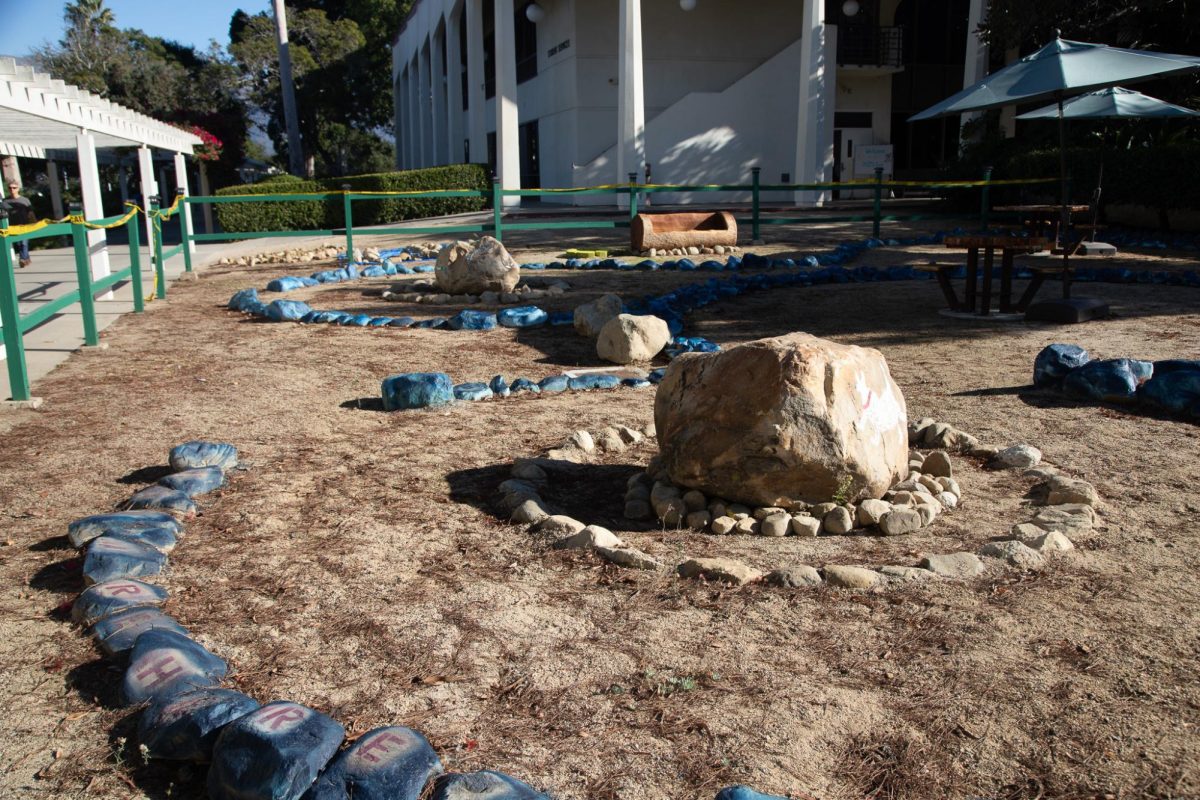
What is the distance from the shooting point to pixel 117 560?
12.2 feet

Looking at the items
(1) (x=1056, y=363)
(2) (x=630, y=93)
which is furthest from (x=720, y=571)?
(2) (x=630, y=93)

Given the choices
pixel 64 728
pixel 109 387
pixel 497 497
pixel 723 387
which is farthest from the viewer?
pixel 109 387

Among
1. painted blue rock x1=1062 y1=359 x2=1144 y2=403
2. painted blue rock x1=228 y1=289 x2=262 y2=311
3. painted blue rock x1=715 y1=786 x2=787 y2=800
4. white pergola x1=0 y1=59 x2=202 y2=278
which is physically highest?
white pergola x1=0 y1=59 x2=202 y2=278

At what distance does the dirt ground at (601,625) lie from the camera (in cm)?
259

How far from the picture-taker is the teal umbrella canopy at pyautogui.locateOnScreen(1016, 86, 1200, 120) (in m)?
13.3

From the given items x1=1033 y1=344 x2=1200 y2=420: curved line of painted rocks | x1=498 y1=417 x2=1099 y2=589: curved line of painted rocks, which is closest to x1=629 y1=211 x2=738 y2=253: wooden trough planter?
x1=1033 y1=344 x2=1200 y2=420: curved line of painted rocks

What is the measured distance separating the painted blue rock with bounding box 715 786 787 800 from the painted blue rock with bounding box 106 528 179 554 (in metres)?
2.62

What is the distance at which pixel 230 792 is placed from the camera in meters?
2.40

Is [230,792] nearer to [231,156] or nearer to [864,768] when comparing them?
[864,768]

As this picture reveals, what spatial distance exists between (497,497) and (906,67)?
27.9 m

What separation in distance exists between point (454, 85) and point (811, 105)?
13765 millimetres

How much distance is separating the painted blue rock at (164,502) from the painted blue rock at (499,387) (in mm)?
2539

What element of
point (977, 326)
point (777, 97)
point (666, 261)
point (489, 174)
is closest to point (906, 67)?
point (777, 97)

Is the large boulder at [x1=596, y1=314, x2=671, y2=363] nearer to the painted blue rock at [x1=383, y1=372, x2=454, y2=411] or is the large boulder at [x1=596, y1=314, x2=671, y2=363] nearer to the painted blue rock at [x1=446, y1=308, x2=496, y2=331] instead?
the painted blue rock at [x1=383, y1=372, x2=454, y2=411]
